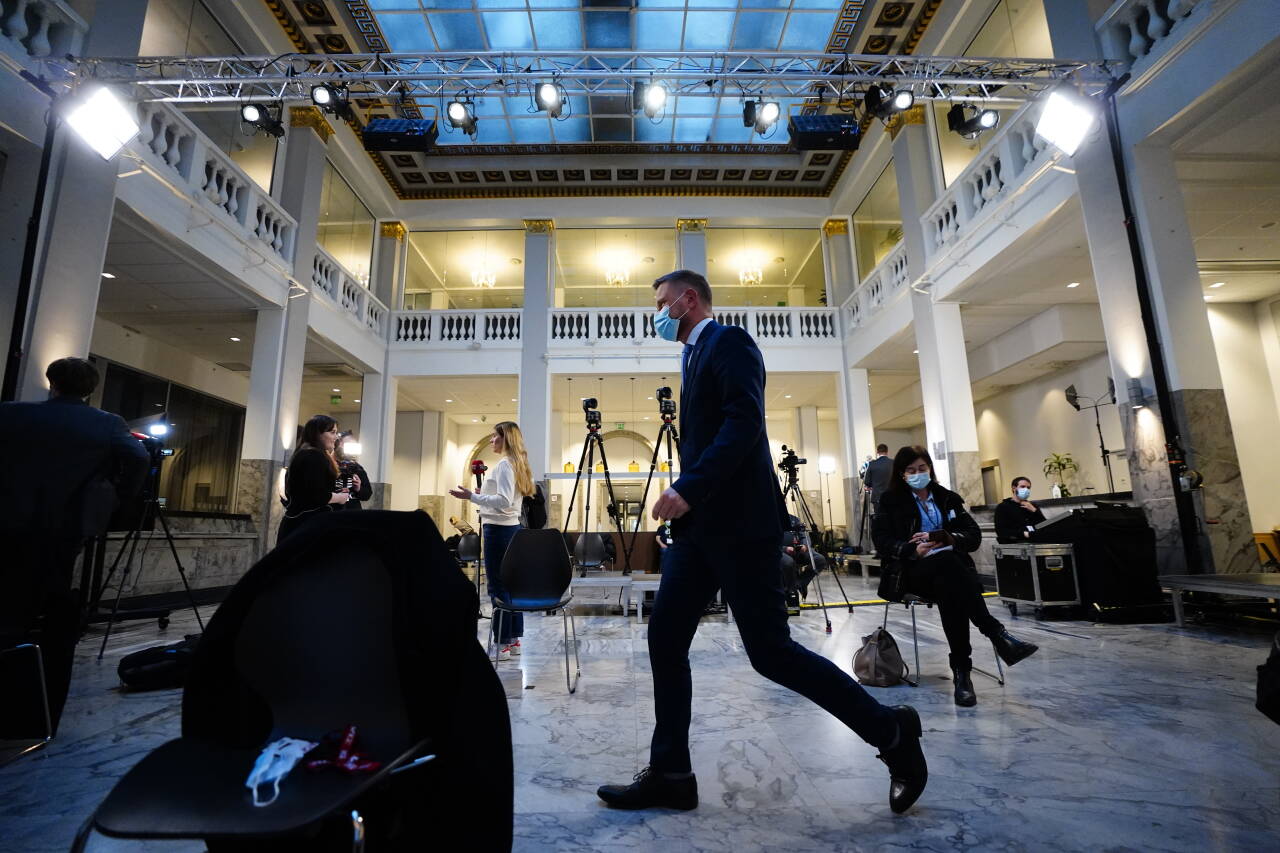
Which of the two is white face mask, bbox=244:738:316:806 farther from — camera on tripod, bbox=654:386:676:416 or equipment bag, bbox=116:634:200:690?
camera on tripod, bbox=654:386:676:416

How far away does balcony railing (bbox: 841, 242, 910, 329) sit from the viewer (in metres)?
9.39

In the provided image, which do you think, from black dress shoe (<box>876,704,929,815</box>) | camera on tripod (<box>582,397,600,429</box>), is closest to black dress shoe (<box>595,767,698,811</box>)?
black dress shoe (<box>876,704,929,815</box>)

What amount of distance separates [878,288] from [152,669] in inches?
416

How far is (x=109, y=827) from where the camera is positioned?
27.4 inches

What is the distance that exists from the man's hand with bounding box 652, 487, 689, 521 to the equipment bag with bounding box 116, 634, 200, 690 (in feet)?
8.87

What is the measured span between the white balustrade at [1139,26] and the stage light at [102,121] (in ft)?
27.5

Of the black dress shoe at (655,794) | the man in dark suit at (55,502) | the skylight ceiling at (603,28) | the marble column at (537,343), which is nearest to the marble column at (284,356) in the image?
the skylight ceiling at (603,28)

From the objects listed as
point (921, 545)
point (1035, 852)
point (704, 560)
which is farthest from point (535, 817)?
point (921, 545)

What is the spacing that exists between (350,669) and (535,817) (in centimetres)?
82

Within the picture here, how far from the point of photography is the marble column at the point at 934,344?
7750 mm

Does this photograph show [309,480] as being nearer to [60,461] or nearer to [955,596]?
[60,461]

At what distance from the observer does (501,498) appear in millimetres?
3609

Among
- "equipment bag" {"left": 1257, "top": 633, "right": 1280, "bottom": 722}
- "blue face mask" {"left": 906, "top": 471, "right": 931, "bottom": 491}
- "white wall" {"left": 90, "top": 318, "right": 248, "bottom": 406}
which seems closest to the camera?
"equipment bag" {"left": 1257, "top": 633, "right": 1280, "bottom": 722}

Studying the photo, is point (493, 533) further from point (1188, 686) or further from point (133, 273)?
point (133, 273)
